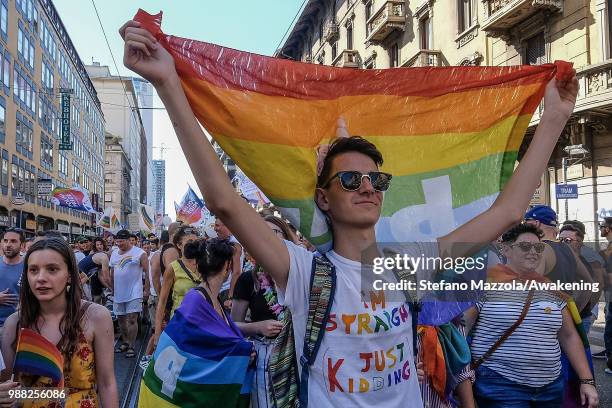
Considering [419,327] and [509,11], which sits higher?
[509,11]

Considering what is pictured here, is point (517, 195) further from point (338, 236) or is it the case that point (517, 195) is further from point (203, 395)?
point (203, 395)

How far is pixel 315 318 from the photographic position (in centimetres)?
192

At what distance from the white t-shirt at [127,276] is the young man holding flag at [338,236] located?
7082mm

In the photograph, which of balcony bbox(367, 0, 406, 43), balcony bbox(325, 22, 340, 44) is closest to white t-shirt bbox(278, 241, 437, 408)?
balcony bbox(367, 0, 406, 43)

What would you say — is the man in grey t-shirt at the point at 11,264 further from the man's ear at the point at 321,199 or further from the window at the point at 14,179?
the window at the point at 14,179

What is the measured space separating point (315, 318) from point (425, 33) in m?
23.9

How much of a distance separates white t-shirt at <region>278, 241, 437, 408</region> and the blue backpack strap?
0.02 meters

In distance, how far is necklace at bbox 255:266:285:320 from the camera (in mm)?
3934

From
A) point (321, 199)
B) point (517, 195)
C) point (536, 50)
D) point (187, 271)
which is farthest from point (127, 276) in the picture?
point (536, 50)

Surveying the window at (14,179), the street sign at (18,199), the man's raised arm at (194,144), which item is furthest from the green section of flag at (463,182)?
the window at (14,179)

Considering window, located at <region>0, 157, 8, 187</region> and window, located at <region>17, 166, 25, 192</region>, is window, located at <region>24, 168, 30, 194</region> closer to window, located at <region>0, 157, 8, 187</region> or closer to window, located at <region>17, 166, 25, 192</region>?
window, located at <region>17, 166, 25, 192</region>

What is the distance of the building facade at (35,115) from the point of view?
123ft

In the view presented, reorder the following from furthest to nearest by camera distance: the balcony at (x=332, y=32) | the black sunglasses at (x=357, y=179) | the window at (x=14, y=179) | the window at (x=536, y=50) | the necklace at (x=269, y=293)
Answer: the window at (x=14, y=179), the balcony at (x=332, y=32), the window at (x=536, y=50), the necklace at (x=269, y=293), the black sunglasses at (x=357, y=179)

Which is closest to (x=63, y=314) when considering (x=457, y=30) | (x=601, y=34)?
(x=601, y=34)
